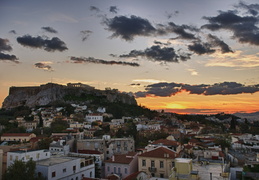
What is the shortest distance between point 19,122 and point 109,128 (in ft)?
85.5

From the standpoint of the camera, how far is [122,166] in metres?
27.0

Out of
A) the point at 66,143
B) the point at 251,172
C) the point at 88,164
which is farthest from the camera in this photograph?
the point at 66,143

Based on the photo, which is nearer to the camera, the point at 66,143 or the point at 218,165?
the point at 218,165

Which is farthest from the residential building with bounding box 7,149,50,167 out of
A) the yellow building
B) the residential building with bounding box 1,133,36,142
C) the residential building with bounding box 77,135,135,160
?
the residential building with bounding box 1,133,36,142

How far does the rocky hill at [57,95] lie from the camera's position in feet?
400

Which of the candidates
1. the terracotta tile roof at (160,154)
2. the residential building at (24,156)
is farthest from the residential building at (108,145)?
the terracotta tile roof at (160,154)

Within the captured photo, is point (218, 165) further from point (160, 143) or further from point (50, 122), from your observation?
point (50, 122)

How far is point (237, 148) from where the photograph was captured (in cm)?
4284

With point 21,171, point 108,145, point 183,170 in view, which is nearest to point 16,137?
point 108,145

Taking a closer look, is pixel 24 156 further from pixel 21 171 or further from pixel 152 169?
pixel 152 169

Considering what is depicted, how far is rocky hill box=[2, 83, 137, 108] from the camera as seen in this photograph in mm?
122000

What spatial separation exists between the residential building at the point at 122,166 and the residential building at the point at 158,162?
1.95m

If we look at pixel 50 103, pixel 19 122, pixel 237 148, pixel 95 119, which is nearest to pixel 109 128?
pixel 95 119

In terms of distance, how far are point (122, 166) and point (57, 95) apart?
4069 inches
